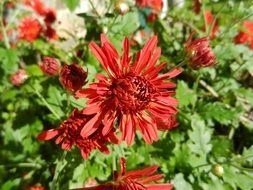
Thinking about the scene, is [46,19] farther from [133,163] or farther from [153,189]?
[153,189]

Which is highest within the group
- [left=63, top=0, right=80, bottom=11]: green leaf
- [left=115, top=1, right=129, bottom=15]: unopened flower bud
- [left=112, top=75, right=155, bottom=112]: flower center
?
[left=63, top=0, right=80, bottom=11]: green leaf

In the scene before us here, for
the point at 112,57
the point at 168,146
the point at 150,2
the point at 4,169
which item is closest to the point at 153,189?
the point at 112,57

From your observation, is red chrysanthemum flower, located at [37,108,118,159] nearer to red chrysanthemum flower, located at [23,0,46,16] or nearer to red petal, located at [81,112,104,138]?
red petal, located at [81,112,104,138]

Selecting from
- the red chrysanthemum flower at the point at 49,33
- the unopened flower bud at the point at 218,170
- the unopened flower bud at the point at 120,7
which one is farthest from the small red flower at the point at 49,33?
the unopened flower bud at the point at 218,170

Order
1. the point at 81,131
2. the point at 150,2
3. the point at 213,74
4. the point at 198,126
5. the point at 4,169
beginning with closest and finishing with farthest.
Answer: the point at 81,131
the point at 198,126
the point at 4,169
the point at 213,74
the point at 150,2

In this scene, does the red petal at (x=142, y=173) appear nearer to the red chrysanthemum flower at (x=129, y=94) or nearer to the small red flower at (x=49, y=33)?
the red chrysanthemum flower at (x=129, y=94)

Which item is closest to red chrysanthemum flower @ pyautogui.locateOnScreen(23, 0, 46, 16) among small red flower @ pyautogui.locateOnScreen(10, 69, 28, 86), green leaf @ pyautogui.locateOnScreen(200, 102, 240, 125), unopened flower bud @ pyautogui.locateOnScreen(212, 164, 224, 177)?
small red flower @ pyautogui.locateOnScreen(10, 69, 28, 86)
